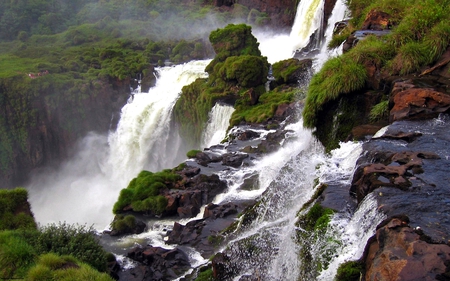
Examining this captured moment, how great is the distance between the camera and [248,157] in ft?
61.2

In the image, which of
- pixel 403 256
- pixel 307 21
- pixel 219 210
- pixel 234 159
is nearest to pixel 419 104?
pixel 403 256

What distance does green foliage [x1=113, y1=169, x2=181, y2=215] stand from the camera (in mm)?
16359

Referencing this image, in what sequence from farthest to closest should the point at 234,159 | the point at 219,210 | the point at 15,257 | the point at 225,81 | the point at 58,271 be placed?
the point at 225,81 < the point at 234,159 < the point at 219,210 < the point at 15,257 < the point at 58,271

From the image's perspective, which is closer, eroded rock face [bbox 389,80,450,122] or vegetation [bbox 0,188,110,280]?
vegetation [bbox 0,188,110,280]

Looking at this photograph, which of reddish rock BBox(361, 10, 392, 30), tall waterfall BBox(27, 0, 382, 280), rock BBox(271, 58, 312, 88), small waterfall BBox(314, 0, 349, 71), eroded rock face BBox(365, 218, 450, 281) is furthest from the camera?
small waterfall BBox(314, 0, 349, 71)

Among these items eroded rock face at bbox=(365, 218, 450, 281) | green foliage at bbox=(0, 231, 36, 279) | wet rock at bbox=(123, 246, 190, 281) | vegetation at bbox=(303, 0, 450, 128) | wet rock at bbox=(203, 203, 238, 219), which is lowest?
wet rock at bbox=(123, 246, 190, 281)

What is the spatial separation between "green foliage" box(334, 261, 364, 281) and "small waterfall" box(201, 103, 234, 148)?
19.8 m

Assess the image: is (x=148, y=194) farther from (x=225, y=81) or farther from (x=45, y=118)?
(x=45, y=118)

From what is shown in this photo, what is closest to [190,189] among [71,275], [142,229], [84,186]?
[142,229]

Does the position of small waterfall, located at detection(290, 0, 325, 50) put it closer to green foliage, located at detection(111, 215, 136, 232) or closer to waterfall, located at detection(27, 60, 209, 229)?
waterfall, located at detection(27, 60, 209, 229)

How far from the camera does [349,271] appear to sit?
560cm

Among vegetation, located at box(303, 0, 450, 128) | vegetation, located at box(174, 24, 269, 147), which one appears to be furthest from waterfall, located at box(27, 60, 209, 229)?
vegetation, located at box(303, 0, 450, 128)

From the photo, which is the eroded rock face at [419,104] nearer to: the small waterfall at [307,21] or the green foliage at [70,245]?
the green foliage at [70,245]

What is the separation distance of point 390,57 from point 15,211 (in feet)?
41.2
